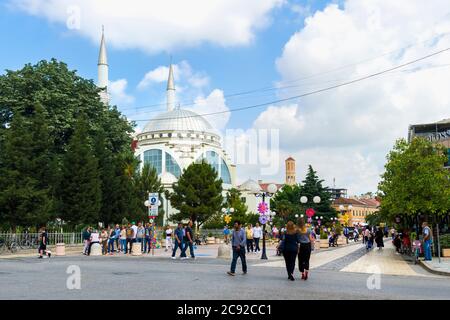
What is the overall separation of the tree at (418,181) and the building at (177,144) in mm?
79995

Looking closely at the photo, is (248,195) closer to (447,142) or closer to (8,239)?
(447,142)

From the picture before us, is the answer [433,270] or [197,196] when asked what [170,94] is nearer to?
[197,196]

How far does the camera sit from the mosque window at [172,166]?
113 metres

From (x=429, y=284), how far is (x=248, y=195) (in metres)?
111

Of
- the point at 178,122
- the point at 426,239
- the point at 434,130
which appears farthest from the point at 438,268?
the point at 178,122

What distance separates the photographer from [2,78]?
43281mm

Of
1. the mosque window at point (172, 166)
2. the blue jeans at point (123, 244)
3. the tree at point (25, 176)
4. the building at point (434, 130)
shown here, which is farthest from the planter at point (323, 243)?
the mosque window at point (172, 166)

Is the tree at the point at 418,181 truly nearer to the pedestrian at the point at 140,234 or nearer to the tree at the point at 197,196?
the pedestrian at the point at 140,234

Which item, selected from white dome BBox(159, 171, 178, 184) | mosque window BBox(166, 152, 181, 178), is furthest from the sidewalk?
mosque window BBox(166, 152, 181, 178)

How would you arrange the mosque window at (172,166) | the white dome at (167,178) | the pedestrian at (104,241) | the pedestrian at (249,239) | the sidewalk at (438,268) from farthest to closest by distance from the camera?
the mosque window at (172,166)
the white dome at (167,178)
the pedestrian at (249,239)
the pedestrian at (104,241)
the sidewalk at (438,268)

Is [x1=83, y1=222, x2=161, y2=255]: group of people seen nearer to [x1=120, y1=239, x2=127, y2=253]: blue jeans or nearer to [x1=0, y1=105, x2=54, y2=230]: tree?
[x1=120, y1=239, x2=127, y2=253]: blue jeans

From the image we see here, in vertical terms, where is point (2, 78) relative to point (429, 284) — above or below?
above
